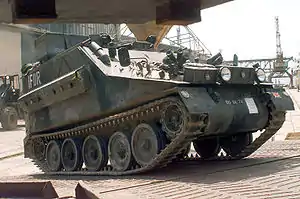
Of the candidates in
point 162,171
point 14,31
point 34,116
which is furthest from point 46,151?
point 14,31

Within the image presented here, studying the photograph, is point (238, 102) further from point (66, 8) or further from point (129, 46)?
point (66, 8)

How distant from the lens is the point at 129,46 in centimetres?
880

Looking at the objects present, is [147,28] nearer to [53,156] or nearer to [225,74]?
[225,74]

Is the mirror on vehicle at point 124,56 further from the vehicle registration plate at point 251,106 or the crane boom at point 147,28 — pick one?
the crane boom at point 147,28

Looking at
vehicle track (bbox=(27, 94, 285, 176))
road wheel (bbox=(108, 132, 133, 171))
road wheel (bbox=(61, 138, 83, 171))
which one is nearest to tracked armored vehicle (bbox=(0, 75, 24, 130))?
road wheel (bbox=(61, 138, 83, 171))

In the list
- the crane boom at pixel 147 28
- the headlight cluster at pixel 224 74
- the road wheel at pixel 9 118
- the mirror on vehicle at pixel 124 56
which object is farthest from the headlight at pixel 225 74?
the road wheel at pixel 9 118

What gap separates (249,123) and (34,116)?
4.85 m

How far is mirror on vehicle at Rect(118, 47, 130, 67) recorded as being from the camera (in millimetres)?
7949

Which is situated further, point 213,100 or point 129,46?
point 129,46

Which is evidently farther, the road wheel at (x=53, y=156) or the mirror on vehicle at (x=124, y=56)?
the road wheel at (x=53, y=156)

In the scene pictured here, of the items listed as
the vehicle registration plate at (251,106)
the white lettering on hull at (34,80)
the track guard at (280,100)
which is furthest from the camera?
the white lettering on hull at (34,80)

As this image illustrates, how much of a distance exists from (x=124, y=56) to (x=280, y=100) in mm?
2656

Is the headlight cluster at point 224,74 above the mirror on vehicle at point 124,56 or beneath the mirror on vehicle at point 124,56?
beneath

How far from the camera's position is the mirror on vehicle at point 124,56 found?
795 centimetres
